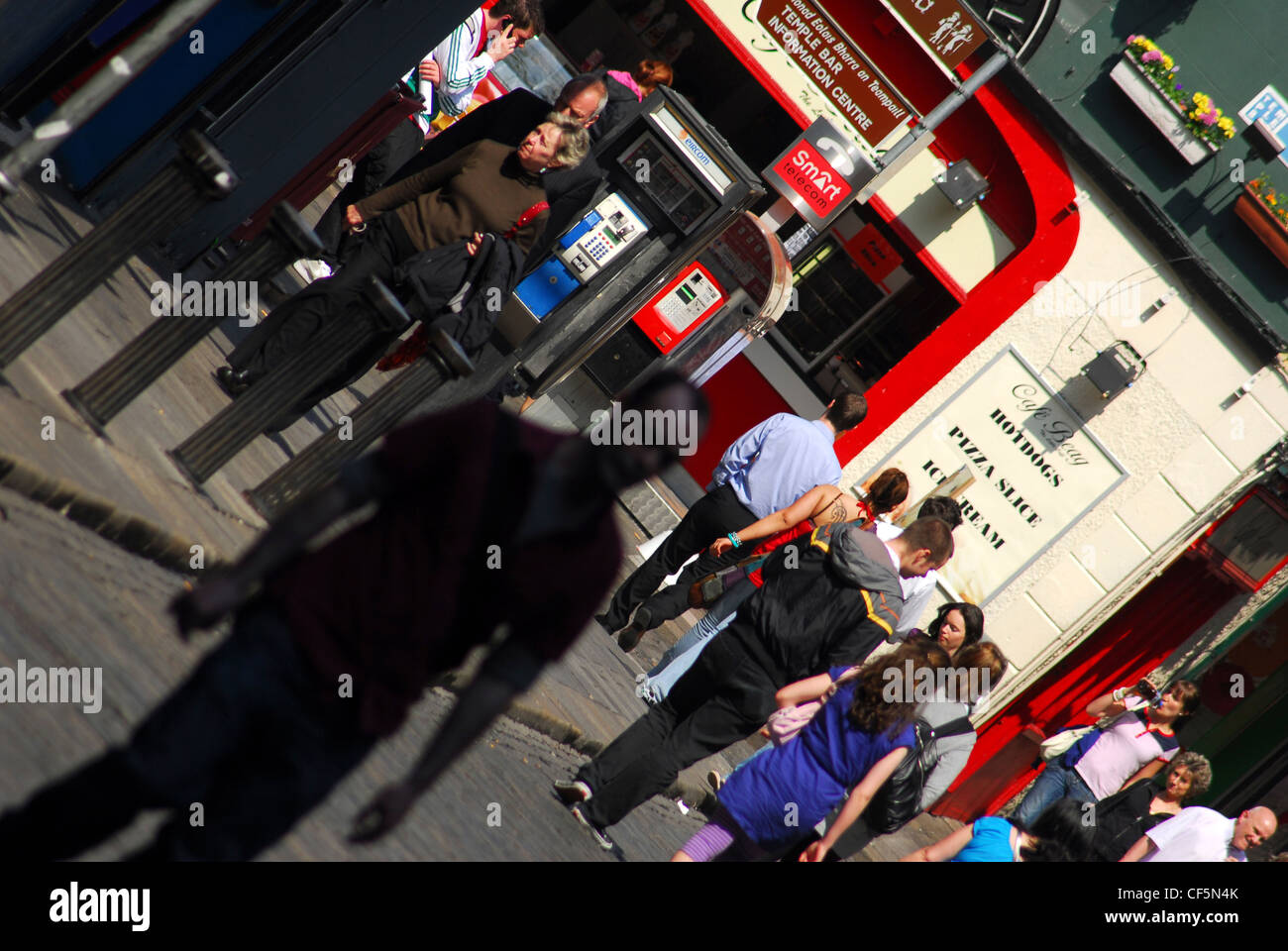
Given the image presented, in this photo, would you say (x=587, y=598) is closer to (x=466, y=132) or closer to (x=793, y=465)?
(x=793, y=465)

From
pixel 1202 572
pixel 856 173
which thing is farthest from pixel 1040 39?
pixel 1202 572

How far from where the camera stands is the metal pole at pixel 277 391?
483 cm

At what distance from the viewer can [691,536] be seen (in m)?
6.79

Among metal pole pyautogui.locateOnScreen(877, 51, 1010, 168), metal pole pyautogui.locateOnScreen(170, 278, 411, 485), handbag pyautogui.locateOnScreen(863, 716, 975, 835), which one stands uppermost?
metal pole pyautogui.locateOnScreen(170, 278, 411, 485)

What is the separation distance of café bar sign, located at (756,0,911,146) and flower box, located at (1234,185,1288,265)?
341cm

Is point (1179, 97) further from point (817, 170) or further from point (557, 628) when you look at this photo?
point (557, 628)

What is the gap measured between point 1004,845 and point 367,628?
376 centimetres

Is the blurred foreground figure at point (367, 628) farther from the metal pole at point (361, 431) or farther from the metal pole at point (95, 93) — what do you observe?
the metal pole at point (95, 93)

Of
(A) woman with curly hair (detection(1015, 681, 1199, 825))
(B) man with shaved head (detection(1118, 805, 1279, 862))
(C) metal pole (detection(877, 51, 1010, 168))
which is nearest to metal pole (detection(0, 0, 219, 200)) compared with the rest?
(B) man with shaved head (detection(1118, 805, 1279, 862))

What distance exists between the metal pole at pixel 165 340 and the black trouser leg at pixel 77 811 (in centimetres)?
193

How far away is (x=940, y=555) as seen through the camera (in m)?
6.12

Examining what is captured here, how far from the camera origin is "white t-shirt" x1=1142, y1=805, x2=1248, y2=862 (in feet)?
20.6

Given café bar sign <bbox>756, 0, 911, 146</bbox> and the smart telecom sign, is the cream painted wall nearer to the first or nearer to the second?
café bar sign <bbox>756, 0, 911, 146</bbox>

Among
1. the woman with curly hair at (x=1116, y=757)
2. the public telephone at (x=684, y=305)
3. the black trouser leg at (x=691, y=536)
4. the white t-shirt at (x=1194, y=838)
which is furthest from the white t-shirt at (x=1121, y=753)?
the public telephone at (x=684, y=305)
